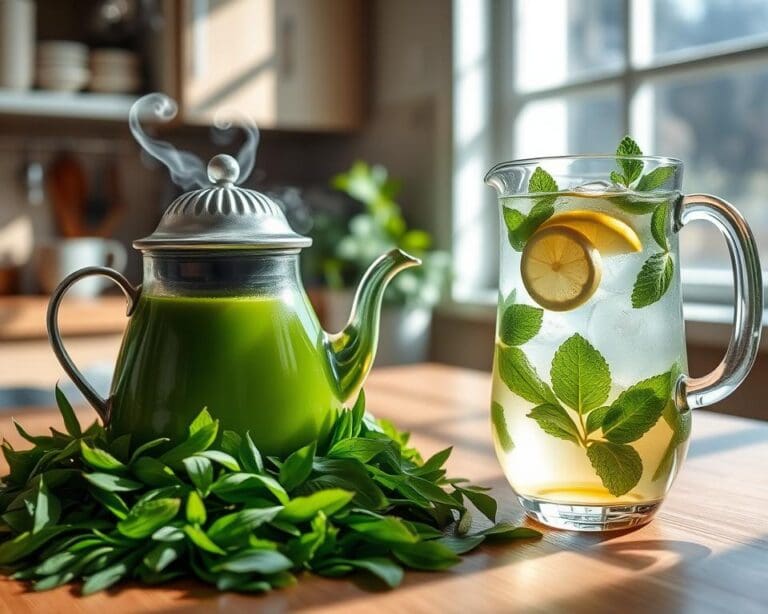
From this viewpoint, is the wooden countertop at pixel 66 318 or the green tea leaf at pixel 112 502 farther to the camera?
the wooden countertop at pixel 66 318

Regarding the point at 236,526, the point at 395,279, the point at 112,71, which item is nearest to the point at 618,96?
the point at 395,279

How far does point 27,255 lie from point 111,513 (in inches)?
102

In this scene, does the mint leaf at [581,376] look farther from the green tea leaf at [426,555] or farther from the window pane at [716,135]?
the window pane at [716,135]

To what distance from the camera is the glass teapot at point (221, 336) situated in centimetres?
61

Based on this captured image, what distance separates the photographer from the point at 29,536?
54cm

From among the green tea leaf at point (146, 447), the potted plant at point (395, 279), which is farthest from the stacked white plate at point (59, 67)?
the green tea leaf at point (146, 447)

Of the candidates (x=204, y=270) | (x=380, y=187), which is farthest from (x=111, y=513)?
(x=380, y=187)

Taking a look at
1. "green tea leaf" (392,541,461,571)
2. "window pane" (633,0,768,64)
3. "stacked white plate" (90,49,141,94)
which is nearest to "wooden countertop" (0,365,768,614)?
"green tea leaf" (392,541,461,571)

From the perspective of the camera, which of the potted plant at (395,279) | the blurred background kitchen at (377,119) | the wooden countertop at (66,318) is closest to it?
the blurred background kitchen at (377,119)

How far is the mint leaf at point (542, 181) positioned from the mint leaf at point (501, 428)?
15 centimetres

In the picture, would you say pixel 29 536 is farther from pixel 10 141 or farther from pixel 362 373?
pixel 10 141

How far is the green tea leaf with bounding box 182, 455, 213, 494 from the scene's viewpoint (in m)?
0.55

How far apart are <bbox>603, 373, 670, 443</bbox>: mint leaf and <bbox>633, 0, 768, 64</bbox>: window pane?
168 cm

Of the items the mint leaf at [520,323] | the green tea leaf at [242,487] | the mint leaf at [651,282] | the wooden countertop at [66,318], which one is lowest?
the wooden countertop at [66,318]
